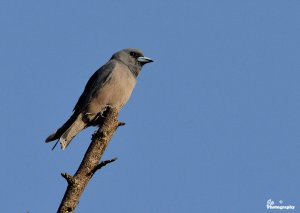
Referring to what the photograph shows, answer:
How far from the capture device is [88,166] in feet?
18.7

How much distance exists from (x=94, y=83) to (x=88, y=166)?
404cm

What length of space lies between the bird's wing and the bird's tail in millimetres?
236

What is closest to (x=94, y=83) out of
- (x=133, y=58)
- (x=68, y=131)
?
(x=133, y=58)

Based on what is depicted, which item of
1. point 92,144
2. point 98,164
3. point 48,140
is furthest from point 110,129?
point 48,140

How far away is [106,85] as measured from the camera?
9312 mm

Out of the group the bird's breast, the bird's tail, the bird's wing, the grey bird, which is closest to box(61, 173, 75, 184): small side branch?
the bird's tail

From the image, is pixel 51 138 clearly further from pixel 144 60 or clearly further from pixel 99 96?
pixel 144 60

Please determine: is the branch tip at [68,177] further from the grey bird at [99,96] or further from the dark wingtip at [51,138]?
the grey bird at [99,96]

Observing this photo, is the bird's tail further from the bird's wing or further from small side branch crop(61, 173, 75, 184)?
small side branch crop(61, 173, 75, 184)

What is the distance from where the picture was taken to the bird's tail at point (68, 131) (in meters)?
8.52

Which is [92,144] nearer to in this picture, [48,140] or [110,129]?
[110,129]

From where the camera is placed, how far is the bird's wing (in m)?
9.38

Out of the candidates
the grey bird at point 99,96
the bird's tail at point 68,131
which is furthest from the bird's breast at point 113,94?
the bird's tail at point 68,131

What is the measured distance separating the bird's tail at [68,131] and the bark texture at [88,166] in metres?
2.06
